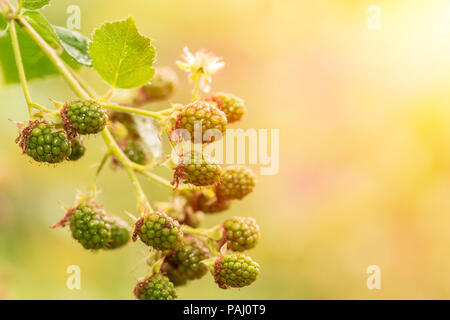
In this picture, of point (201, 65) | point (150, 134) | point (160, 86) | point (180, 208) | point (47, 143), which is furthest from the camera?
point (160, 86)

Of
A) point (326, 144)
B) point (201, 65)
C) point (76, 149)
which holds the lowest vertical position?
point (76, 149)

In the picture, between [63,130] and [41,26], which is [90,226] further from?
[41,26]

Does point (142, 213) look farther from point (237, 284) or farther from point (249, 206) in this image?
point (249, 206)

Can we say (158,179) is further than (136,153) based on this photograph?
No

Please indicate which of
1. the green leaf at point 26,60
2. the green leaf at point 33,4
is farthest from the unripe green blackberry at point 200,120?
the green leaf at point 26,60

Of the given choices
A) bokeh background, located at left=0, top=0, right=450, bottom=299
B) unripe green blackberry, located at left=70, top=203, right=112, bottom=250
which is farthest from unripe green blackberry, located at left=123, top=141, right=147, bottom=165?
bokeh background, located at left=0, top=0, right=450, bottom=299

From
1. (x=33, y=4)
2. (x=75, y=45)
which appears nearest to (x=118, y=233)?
(x=75, y=45)
